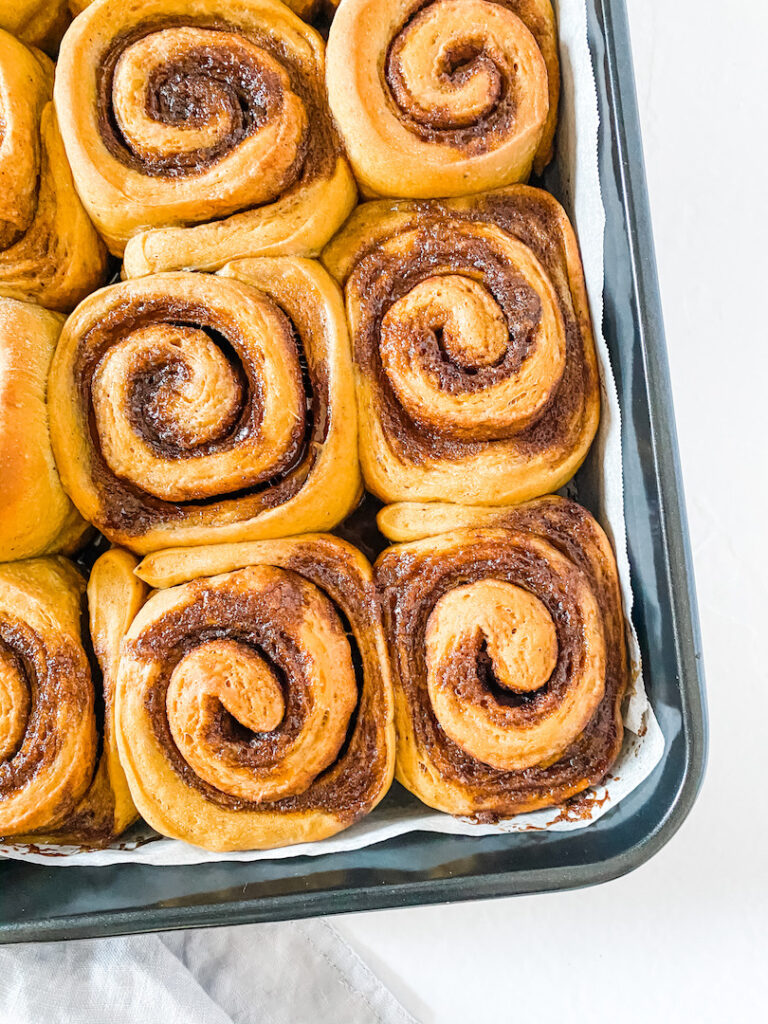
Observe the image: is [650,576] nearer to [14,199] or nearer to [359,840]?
[359,840]

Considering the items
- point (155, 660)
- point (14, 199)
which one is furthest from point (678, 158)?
point (155, 660)

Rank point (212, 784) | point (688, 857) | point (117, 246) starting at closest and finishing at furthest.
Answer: point (212, 784) < point (117, 246) < point (688, 857)

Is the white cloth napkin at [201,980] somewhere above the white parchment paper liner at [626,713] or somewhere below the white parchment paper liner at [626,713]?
below

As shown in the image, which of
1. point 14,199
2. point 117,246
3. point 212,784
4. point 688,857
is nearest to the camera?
point 212,784

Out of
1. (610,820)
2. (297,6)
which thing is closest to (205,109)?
(297,6)

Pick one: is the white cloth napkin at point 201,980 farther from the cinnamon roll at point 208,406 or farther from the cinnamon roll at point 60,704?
the cinnamon roll at point 208,406

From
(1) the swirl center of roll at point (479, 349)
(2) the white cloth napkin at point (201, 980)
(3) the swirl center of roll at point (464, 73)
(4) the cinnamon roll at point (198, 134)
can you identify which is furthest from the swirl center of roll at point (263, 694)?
(3) the swirl center of roll at point (464, 73)
